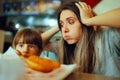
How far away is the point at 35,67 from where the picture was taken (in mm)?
729

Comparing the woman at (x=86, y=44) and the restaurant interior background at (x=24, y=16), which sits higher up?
the restaurant interior background at (x=24, y=16)

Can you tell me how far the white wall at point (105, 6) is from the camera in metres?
0.94

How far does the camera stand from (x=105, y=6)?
96 cm

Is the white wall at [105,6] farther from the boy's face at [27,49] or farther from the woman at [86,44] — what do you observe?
the boy's face at [27,49]

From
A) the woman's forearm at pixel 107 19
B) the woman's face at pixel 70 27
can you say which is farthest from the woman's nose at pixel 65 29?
the woman's forearm at pixel 107 19

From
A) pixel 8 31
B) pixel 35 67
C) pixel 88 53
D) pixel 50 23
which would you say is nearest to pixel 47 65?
pixel 35 67

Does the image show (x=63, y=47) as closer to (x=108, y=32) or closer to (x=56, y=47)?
(x=56, y=47)

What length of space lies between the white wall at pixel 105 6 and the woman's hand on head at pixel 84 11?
0.03m

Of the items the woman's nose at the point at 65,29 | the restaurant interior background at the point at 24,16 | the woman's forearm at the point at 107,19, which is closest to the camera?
the woman's forearm at the point at 107,19

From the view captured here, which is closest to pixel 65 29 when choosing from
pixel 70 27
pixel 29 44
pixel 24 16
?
pixel 70 27

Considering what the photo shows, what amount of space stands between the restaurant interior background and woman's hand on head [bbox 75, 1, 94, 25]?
0.13m

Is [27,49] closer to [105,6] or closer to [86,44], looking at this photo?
[86,44]

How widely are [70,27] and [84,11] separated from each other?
0.10m

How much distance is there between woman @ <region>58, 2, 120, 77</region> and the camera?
36.0 inches
